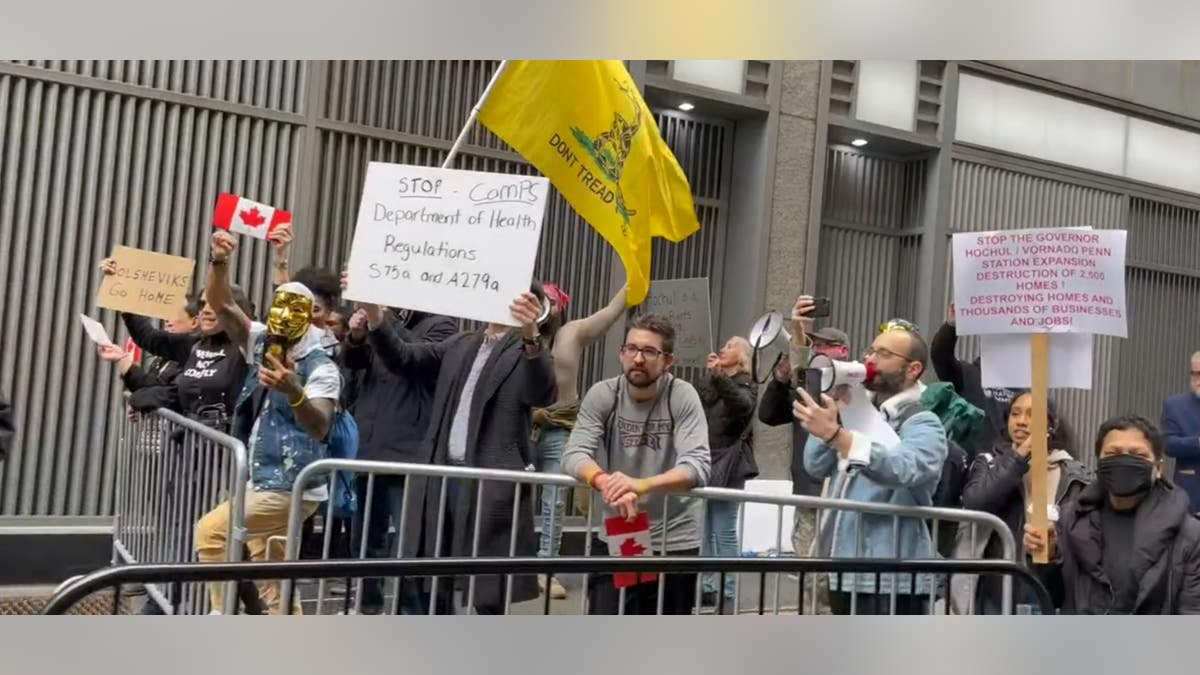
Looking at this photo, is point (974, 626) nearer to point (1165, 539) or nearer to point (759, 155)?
point (1165, 539)

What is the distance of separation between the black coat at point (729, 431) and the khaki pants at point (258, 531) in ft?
7.54

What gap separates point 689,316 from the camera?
305 inches

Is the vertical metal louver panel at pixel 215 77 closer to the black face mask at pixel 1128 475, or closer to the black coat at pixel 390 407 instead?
the black coat at pixel 390 407

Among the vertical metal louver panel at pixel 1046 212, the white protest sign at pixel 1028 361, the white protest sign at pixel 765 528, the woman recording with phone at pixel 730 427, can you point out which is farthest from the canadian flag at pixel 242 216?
the vertical metal louver panel at pixel 1046 212

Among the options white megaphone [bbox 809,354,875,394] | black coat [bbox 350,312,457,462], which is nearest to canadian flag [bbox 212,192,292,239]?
black coat [bbox 350,312,457,462]

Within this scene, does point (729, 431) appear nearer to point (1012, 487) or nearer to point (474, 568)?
point (1012, 487)

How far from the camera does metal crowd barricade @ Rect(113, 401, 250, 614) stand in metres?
4.79

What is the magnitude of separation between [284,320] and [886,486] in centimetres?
253

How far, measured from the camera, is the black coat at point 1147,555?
4469mm

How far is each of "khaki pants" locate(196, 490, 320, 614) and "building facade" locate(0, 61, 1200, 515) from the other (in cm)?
299

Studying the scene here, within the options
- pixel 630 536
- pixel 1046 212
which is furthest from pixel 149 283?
pixel 1046 212

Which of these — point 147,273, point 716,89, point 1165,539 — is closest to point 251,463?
point 147,273

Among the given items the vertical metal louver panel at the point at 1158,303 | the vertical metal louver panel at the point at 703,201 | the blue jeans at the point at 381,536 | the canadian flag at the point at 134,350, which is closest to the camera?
the blue jeans at the point at 381,536
